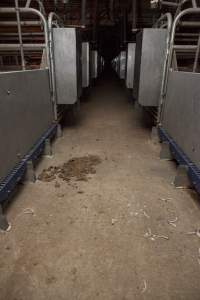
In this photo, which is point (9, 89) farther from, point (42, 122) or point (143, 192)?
point (143, 192)

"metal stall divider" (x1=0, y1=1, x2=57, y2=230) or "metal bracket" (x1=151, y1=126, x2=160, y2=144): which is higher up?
"metal stall divider" (x1=0, y1=1, x2=57, y2=230)

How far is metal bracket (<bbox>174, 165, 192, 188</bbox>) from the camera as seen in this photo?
155 centimetres

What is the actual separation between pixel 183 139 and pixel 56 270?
4.08 ft

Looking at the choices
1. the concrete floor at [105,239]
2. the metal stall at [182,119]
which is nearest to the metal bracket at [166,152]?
the metal stall at [182,119]

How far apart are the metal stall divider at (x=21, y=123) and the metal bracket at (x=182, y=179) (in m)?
1.06

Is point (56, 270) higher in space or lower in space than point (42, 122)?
lower

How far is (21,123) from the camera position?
1492mm

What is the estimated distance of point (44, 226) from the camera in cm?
122

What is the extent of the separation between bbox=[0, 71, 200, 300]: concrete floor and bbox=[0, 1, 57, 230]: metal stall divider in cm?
20

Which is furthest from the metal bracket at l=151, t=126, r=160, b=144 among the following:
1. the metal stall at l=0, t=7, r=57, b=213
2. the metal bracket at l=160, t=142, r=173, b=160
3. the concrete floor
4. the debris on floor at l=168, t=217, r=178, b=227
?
the debris on floor at l=168, t=217, r=178, b=227

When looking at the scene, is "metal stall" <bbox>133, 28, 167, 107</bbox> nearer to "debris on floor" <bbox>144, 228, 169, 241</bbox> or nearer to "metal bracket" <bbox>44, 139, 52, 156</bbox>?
"metal bracket" <bbox>44, 139, 52, 156</bbox>

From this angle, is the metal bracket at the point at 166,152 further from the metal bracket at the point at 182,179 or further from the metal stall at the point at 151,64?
the metal stall at the point at 151,64

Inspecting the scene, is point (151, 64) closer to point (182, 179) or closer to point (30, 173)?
point (182, 179)

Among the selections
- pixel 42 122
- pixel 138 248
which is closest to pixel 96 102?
pixel 42 122
